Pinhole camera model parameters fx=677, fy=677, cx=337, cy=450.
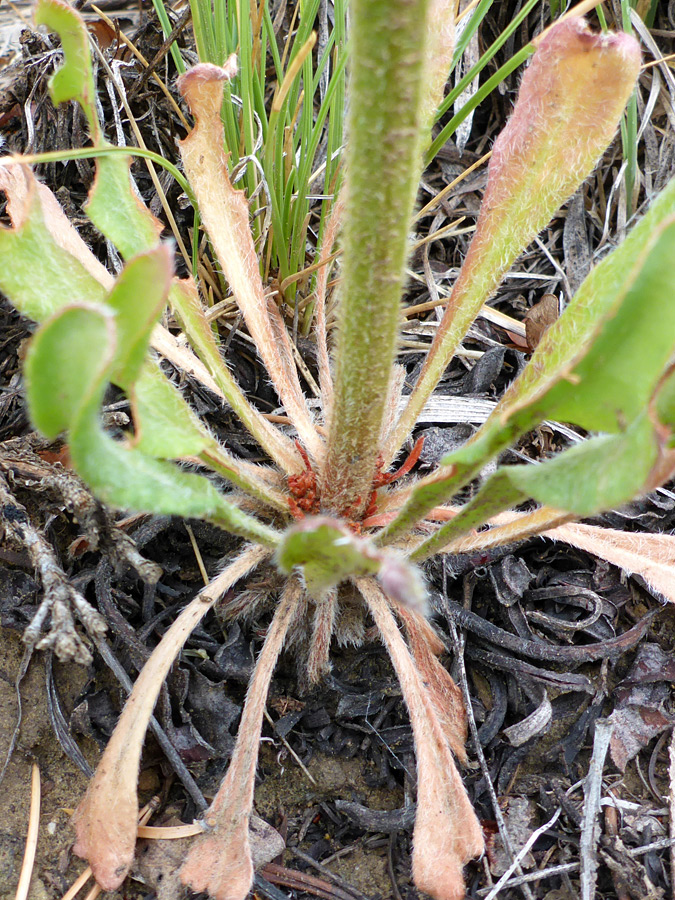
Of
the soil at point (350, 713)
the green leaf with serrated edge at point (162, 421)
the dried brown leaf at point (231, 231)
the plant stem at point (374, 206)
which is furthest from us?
the dried brown leaf at point (231, 231)

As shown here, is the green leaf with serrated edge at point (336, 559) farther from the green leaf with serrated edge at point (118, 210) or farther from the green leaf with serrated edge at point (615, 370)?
the green leaf with serrated edge at point (118, 210)

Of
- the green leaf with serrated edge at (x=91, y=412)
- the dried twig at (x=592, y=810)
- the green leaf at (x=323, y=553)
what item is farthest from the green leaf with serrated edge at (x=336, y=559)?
the dried twig at (x=592, y=810)

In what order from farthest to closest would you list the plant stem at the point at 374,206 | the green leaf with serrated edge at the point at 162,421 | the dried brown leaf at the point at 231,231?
the dried brown leaf at the point at 231,231, the green leaf with serrated edge at the point at 162,421, the plant stem at the point at 374,206

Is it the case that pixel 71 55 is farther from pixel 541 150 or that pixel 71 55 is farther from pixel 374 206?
pixel 541 150

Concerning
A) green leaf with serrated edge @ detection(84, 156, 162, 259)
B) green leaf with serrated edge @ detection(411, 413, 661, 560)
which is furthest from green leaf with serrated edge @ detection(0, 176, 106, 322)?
green leaf with serrated edge @ detection(411, 413, 661, 560)

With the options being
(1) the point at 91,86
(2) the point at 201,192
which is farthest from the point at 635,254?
(1) the point at 91,86

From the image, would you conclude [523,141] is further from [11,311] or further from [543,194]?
[11,311]

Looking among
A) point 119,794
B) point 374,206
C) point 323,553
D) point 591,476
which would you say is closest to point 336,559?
point 323,553
